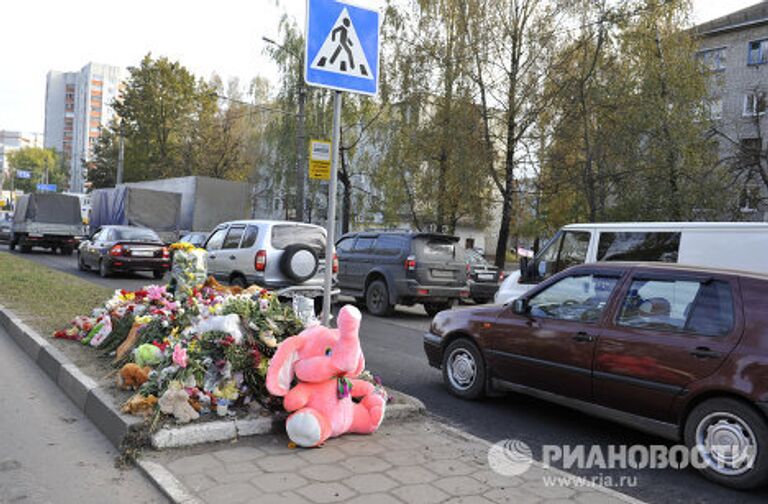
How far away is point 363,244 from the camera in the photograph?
1388 centimetres

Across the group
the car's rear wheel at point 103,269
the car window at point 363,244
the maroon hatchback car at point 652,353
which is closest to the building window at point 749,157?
the car window at point 363,244

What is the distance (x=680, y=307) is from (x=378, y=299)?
29.3 feet

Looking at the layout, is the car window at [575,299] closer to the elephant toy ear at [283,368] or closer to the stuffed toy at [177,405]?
the elephant toy ear at [283,368]

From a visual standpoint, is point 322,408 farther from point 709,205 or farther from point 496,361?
point 709,205

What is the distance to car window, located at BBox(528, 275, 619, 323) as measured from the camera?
5090 millimetres

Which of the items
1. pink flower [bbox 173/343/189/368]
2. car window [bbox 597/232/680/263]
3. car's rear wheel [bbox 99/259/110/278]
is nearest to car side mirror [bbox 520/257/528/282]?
car window [bbox 597/232/680/263]

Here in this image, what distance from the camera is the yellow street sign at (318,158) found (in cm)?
1350

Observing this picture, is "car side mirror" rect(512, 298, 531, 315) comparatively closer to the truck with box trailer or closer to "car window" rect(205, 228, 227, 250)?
"car window" rect(205, 228, 227, 250)

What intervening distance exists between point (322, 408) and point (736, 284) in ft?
9.88

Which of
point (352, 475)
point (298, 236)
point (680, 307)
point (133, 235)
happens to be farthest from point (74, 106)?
point (680, 307)

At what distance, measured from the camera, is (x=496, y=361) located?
578cm

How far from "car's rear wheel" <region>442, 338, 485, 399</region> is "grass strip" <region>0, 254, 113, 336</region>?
490cm

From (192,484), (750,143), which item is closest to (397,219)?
(750,143)

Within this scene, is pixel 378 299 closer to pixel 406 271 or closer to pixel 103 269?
pixel 406 271
